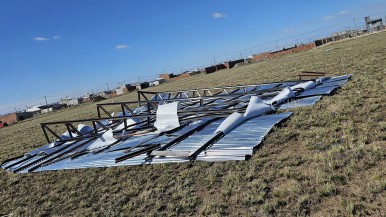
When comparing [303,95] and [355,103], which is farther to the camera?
[303,95]

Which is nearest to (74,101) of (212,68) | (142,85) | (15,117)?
(15,117)

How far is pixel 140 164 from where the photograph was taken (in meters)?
5.91

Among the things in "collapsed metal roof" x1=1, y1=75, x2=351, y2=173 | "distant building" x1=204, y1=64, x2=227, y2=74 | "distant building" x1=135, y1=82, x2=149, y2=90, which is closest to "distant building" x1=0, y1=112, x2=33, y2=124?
"distant building" x1=135, y1=82, x2=149, y2=90

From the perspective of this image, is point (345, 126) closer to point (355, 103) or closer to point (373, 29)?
point (355, 103)

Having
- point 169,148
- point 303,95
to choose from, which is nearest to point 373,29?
point 303,95

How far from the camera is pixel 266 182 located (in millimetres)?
3986

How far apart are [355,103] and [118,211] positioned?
542cm

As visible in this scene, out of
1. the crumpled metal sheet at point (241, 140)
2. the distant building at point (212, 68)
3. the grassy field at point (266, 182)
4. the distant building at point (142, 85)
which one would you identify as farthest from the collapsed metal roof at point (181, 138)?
the distant building at point (142, 85)

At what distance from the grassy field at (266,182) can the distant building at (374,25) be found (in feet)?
210

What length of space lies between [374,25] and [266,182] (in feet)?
228

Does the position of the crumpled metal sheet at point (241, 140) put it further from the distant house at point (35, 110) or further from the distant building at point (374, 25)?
the distant building at point (374, 25)

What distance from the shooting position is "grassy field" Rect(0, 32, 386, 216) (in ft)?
10.9

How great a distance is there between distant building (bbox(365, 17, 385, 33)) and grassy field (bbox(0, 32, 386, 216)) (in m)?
64.0

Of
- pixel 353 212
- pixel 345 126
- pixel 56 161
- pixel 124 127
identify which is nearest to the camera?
pixel 353 212
